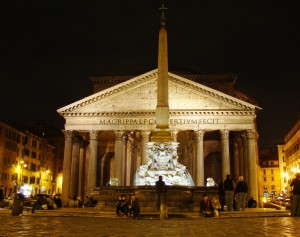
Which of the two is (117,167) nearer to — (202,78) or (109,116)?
(109,116)

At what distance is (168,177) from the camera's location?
17.4m

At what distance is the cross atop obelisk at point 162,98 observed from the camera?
17.4 metres

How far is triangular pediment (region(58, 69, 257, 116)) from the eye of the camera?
3575cm

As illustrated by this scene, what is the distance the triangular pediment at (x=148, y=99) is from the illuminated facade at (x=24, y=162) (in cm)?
1196

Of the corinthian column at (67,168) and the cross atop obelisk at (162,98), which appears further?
the corinthian column at (67,168)

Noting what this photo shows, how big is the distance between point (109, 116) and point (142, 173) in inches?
749

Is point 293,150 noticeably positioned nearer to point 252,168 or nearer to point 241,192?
point 252,168

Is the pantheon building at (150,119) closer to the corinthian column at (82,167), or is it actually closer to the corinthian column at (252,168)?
the corinthian column at (252,168)

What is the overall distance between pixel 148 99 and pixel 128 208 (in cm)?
2230

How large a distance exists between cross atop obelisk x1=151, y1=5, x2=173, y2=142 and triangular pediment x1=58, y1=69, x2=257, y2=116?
16.7m

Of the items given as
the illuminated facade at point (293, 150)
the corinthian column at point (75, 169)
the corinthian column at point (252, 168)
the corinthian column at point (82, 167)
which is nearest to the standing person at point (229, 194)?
the corinthian column at point (252, 168)

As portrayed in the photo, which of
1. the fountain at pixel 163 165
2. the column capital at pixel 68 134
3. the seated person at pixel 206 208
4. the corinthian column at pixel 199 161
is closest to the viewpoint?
the seated person at pixel 206 208

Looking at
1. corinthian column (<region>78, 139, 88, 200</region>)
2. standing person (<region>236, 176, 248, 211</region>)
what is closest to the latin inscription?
corinthian column (<region>78, 139, 88, 200</region>)

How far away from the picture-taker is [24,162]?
181ft
